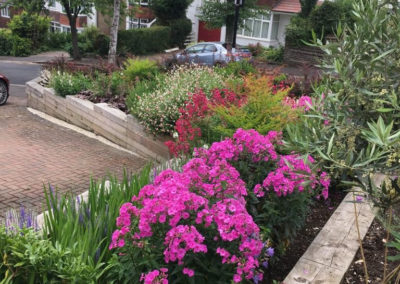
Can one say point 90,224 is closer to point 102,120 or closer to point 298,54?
point 102,120

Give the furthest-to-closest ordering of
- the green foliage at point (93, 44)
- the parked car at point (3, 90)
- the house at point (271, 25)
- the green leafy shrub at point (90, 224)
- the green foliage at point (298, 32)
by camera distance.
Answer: the house at point (271, 25)
the green foliage at point (93, 44)
the green foliage at point (298, 32)
the parked car at point (3, 90)
the green leafy shrub at point (90, 224)

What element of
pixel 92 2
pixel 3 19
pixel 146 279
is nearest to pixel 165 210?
pixel 146 279

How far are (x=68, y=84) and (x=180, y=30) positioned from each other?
23.5 meters

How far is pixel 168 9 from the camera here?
32250 millimetres

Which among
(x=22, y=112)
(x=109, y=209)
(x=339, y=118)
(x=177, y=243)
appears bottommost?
(x=22, y=112)

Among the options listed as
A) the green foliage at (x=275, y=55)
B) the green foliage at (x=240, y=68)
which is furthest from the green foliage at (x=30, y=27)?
the green foliage at (x=240, y=68)

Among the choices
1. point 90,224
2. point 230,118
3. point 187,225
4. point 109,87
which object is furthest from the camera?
point 109,87

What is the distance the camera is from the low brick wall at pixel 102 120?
7.99 metres

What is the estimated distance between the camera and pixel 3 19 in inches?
1602

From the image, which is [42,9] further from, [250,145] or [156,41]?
[250,145]

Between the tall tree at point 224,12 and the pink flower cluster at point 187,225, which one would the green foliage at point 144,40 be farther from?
the pink flower cluster at point 187,225

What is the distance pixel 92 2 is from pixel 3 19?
21.5m

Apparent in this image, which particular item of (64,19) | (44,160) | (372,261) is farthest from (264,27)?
(372,261)

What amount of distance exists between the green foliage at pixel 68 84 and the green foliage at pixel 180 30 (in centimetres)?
2251
